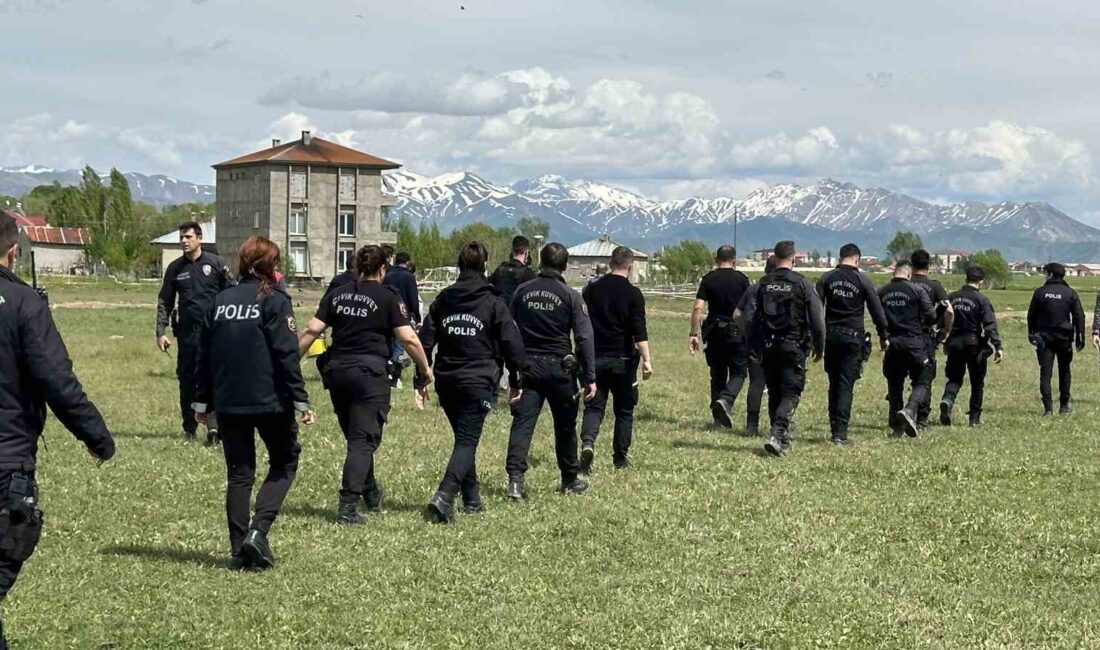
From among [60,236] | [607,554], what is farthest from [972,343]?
[60,236]

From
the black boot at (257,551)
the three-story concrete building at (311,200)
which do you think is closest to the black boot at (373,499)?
the black boot at (257,551)

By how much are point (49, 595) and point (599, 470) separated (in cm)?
667

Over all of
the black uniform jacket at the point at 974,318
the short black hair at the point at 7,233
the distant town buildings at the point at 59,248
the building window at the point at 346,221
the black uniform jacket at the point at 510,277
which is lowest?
the distant town buildings at the point at 59,248

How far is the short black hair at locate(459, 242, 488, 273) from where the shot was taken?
11234 millimetres

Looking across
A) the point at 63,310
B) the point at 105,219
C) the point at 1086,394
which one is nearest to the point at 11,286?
the point at 1086,394

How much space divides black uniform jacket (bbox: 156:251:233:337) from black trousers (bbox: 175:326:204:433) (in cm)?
17

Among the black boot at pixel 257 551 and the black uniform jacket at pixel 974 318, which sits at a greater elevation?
the black uniform jacket at pixel 974 318

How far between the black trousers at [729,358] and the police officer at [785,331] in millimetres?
2011

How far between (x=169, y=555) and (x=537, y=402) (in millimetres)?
3815

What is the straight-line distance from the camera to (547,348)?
39.7 feet

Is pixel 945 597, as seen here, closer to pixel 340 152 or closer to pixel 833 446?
pixel 833 446

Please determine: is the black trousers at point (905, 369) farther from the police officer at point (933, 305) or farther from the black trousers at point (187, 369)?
the black trousers at point (187, 369)

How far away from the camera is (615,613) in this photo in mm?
8211

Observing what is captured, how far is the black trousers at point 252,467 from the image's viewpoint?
9.21 meters
